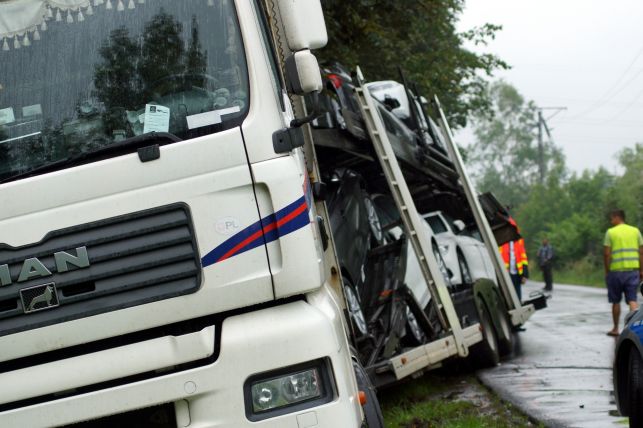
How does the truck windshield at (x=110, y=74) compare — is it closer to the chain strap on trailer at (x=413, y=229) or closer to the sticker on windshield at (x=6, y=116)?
the sticker on windshield at (x=6, y=116)

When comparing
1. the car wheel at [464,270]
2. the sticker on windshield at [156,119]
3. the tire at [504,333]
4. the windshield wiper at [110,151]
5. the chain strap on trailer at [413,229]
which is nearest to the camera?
the windshield wiper at [110,151]

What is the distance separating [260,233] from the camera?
184 inches

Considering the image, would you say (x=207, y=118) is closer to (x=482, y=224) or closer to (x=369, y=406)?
(x=369, y=406)

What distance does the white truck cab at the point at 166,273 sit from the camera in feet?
14.9

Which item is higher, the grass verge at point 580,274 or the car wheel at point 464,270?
the car wheel at point 464,270

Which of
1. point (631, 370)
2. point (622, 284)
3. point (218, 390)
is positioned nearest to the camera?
point (218, 390)

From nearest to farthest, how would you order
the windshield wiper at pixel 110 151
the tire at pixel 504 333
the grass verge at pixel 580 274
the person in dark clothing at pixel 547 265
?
the windshield wiper at pixel 110 151, the tire at pixel 504 333, the person in dark clothing at pixel 547 265, the grass verge at pixel 580 274

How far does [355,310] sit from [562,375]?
123 inches

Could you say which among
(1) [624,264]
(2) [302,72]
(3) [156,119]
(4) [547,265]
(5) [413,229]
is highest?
(2) [302,72]

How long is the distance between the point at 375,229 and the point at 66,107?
524 cm

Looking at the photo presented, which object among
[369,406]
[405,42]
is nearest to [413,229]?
[369,406]

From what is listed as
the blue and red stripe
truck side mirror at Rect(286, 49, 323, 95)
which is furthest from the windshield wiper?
truck side mirror at Rect(286, 49, 323, 95)

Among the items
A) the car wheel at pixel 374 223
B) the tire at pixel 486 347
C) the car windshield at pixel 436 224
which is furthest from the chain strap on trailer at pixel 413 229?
the car windshield at pixel 436 224

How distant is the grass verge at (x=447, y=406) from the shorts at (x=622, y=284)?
395cm
